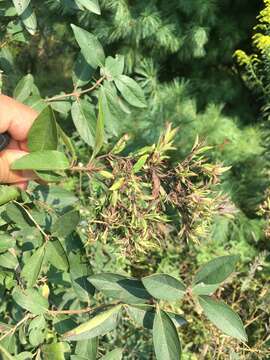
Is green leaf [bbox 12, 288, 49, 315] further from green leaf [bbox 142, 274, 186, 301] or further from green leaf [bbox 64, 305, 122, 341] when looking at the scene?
green leaf [bbox 142, 274, 186, 301]

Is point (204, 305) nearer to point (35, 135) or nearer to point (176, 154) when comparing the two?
point (35, 135)

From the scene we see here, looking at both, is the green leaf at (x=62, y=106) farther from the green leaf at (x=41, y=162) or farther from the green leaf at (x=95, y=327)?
the green leaf at (x=95, y=327)

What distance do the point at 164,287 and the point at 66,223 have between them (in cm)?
18

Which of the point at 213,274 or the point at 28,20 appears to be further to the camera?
the point at 28,20

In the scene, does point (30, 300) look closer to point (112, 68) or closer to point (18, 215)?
point (18, 215)

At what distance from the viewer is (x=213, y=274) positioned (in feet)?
2.41

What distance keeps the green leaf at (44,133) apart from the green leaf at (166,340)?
32 cm

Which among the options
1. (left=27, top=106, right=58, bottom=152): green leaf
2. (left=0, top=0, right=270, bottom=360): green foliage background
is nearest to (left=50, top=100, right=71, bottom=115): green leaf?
(left=27, top=106, right=58, bottom=152): green leaf

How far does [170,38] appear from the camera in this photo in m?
1.73

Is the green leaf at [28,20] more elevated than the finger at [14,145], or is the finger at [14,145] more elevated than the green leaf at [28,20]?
the green leaf at [28,20]

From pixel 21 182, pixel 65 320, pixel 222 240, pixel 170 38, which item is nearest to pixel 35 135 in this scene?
pixel 21 182

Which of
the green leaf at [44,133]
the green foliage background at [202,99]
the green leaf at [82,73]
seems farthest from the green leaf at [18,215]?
Result: the green foliage background at [202,99]

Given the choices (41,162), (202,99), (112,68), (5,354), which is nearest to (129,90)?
(112,68)

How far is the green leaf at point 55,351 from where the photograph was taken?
77 centimetres
